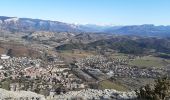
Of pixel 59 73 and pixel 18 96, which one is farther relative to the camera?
pixel 59 73

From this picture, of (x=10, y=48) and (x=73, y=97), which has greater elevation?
(x=73, y=97)

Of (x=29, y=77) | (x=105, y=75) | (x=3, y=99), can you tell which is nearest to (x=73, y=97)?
(x=3, y=99)

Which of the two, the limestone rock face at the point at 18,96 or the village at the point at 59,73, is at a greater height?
the limestone rock face at the point at 18,96

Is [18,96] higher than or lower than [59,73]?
higher

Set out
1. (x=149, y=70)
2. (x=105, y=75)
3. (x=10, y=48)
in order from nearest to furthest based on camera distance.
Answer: (x=105, y=75) < (x=149, y=70) < (x=10, y=48)

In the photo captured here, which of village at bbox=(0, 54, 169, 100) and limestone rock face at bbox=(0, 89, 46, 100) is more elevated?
limestone rock face at bbox=(0, 89, 46, 100)

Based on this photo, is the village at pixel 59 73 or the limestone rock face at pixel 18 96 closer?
the limestone rock face at pixel 18 96

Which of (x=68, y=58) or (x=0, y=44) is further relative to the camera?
(x=0, y=44)

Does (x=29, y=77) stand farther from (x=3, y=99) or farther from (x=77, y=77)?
(x=3, y=99)

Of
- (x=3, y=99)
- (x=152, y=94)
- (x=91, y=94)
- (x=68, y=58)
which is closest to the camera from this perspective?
(x=152, y=94)

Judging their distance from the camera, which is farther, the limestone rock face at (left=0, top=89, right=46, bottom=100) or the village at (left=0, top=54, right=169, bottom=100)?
the village at (left=0, top=54, right=169, bottom=100)

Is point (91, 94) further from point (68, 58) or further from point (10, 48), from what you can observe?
point (10, 48)
